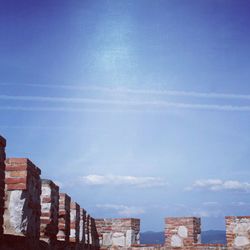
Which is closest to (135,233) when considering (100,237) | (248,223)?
(100,237)

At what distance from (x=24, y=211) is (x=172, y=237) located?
327 inches

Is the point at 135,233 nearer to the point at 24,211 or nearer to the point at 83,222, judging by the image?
the point at 83,222

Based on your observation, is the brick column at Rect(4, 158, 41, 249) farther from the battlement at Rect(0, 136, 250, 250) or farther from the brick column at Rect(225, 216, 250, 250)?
the brick column at Rect(225, 216, 250, 250)

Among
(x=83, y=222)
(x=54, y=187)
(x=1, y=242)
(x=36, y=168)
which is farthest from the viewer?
(x=83, y=222)

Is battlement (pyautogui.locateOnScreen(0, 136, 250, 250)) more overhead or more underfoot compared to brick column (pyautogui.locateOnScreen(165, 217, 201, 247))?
more overhead

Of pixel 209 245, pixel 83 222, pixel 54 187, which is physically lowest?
pixel 209 245

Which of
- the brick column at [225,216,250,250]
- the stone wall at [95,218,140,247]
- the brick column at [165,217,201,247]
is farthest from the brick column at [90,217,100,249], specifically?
the brick column at [225,216,250,250]

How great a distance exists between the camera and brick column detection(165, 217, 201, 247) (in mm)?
11312

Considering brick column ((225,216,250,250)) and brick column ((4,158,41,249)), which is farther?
brick column ((225,216,250,250))

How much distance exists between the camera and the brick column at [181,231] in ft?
37.1

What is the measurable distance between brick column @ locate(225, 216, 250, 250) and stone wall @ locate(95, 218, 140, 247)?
2762 millimetres

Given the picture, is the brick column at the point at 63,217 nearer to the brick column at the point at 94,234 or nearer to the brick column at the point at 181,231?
the brick column at the point at 94,234

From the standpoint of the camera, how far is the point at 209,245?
432 inches

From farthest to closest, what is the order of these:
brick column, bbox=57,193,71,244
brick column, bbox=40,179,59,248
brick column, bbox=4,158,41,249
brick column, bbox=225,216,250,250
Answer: brick column, bbox=225,216,250,250
brick column, bbox=57,193,71,244
brick column, bbox=40,179,59,248
brick column, bbox=4,158,41,249
